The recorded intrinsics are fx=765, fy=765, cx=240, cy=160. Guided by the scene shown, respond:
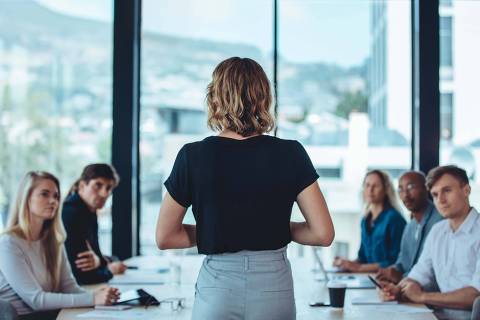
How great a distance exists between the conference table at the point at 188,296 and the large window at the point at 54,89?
1.33 meters

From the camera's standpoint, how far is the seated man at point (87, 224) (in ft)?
13.4

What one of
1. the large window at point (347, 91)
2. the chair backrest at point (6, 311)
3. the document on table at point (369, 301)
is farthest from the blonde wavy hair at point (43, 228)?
the large window at point (347, 91)

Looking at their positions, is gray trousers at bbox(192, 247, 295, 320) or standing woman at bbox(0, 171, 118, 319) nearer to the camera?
gray trousers at bbox(192, 247, 295, 320)

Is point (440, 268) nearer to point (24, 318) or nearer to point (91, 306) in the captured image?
point (91, 306)

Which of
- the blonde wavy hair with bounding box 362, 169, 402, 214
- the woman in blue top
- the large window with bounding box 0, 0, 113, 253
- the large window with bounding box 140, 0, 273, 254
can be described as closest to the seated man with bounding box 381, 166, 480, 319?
the woman in blue top

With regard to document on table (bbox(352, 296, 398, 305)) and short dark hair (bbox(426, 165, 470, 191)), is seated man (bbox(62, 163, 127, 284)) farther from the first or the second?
short dark hair (bbox(426, 165, 470, 191))

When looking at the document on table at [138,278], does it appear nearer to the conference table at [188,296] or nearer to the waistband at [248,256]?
the conference table at [188,296]

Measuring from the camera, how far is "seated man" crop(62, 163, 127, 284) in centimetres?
408

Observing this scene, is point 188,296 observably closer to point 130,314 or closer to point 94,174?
point 130,314

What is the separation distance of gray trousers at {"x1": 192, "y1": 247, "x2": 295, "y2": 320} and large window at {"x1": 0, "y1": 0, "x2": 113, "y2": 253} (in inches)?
146

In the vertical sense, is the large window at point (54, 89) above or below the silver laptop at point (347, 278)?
above

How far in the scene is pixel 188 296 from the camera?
3525 mm

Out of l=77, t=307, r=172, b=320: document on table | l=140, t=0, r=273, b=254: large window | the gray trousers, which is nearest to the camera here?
the gray trousers

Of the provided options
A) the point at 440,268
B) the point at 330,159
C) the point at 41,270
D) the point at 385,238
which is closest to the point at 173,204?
the point at 41,270
